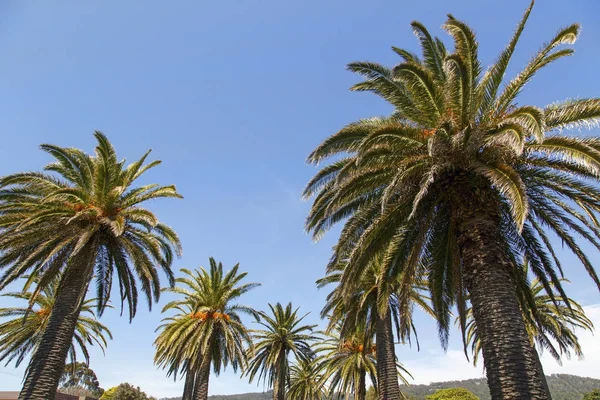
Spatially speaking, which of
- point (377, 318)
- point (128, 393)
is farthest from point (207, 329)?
point (128, 393)

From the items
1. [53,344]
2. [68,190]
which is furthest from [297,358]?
[68,190]

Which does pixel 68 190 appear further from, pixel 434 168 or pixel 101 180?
pixel 434 168

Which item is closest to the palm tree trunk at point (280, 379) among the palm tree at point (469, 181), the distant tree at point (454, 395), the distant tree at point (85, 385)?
the palm tree at point (469, 181)

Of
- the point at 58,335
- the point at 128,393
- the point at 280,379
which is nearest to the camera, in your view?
the point at 58,335

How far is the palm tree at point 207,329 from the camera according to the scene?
90.2 feet

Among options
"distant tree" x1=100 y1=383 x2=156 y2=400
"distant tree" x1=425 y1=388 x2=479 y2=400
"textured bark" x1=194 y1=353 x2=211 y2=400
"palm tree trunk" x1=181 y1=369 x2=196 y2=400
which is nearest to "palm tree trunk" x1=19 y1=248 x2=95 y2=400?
"textured bark" x1=194 y1=353 x2=211 y2=400

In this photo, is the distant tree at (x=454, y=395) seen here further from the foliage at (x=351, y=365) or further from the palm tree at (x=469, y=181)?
the palm tree at (x=469, y=181)

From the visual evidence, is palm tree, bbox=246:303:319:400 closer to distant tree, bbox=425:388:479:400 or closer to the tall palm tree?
the tall palm tree

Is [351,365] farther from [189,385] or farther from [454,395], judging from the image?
[454,395]

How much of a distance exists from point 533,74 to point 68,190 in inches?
657

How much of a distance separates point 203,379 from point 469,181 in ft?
78.0

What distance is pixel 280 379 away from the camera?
33438 mm

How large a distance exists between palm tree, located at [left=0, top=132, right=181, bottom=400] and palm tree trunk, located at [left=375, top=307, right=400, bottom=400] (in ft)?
39.1

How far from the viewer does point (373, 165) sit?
12648mm
